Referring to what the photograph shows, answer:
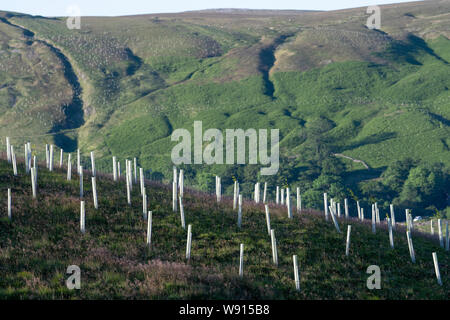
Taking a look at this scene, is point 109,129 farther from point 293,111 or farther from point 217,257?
point 217,257

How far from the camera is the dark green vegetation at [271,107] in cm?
11938

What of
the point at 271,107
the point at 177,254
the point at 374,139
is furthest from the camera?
the point at 271,107

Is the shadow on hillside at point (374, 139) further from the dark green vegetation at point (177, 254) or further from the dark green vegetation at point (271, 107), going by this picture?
the dark green vegetation at point (177, 254)

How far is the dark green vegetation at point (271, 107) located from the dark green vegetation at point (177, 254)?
81.5 metres

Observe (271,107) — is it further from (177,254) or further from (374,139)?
(177,254)

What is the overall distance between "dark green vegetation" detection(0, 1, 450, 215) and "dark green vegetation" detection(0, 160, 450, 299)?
8147 centimetres

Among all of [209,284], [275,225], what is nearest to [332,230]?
[275,225]

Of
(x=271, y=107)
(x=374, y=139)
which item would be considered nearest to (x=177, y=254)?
(x=374, y=139)

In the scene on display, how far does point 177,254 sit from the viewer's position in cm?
1867

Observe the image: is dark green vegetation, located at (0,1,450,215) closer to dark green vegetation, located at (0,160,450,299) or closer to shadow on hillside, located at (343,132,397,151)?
shadow on hillside, located at (343,132,397,151)

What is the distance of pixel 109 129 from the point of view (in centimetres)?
15050

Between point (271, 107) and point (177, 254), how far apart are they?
14449 cm
